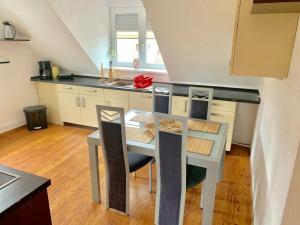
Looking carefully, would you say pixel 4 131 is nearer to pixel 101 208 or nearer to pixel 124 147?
pixel 101 208

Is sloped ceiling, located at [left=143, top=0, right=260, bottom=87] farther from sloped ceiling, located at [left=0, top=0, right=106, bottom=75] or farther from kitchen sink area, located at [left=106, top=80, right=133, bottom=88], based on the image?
sloped ceiling, located at [left=0, top=0, right=106, bottom=75]

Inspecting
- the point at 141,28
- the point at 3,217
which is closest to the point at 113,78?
the point at 141,28

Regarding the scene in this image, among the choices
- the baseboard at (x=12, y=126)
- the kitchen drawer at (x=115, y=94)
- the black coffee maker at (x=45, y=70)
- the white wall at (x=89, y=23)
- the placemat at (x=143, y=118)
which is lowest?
the baseboard at (x=12, y=126)

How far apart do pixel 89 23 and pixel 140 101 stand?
1.41m

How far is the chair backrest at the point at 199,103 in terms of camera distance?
2.46 meters

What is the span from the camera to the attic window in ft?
12.0

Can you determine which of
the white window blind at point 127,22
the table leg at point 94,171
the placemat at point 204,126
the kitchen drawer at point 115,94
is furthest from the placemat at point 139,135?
the white window blind at point 127,22

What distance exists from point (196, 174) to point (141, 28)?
2.63m

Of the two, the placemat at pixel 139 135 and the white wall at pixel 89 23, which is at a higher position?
the white wall at pixel 89 23

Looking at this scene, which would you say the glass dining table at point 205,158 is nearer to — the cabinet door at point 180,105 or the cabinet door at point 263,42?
the cabinet door at point 263,42

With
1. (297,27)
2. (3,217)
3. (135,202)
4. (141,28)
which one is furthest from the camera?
(141,28)

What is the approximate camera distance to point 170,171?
5.76ft

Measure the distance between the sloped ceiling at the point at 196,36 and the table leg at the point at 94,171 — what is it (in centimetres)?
155

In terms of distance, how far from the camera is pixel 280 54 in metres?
1.26
